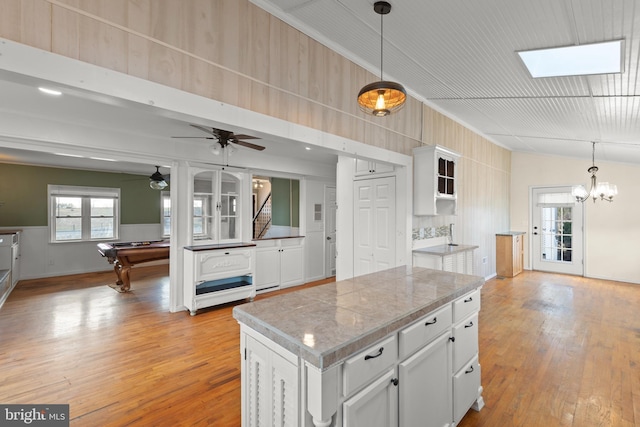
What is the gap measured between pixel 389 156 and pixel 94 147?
346 cm

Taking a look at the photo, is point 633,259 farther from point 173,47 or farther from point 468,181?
point 173,47

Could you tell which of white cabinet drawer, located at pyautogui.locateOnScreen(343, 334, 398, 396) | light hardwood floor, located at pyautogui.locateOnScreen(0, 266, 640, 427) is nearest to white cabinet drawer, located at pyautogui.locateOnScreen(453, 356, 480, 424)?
light hardwood floor, located at pyautogui.locateOnScreen(0, 266, 640, 427)

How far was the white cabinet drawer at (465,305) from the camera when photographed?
74.0 inches

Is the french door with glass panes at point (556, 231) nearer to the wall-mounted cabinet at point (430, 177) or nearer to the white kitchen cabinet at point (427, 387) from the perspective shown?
the wall-mounted cabinet at point (430, 177)

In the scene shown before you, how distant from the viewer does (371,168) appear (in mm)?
4129

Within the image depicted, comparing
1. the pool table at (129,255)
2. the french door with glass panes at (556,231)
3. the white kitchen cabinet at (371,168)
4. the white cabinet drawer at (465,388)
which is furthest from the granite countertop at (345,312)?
the french door with glass panes at (556,231)

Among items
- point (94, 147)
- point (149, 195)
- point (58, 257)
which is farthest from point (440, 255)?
point (58, 257)

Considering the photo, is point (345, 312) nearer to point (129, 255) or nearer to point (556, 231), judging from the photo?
point (129, 255)

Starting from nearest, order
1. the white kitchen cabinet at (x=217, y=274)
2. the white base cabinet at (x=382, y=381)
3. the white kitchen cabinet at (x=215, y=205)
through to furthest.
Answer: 1. the white base cabinet at (x=382, y=381)
2. the white kitchen cabinet at (x=217, y=274)
3. the white kitchen cabinet at (x=215, y=205)

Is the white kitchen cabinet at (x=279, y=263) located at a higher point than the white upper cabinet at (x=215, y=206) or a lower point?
lower

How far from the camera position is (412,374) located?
1507mm

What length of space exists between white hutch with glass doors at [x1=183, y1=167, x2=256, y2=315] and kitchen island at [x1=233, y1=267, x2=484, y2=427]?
9.21 feet

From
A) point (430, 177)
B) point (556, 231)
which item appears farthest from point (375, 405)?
point (556, 231)

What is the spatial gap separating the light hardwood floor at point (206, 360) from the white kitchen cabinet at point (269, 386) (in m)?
0.80
